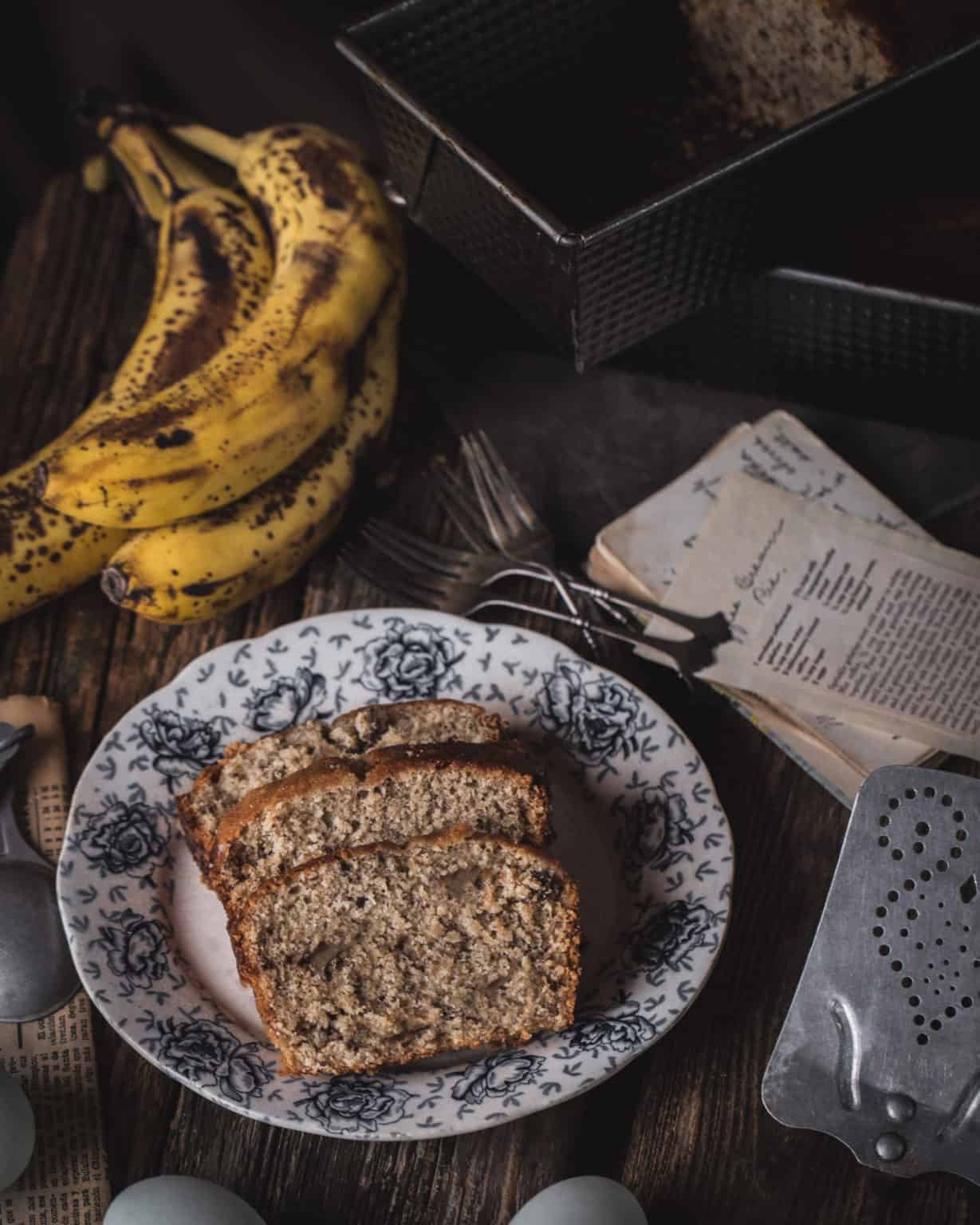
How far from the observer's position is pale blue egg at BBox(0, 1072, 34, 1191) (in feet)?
3.96

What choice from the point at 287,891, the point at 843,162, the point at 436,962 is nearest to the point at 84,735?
the point at 287,891

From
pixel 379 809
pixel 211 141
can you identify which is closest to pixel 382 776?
pixel 379 809

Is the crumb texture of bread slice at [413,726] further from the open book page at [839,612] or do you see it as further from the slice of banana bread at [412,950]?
the open book page at [839,612]

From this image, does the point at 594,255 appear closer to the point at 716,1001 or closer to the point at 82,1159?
the point at 716,1001

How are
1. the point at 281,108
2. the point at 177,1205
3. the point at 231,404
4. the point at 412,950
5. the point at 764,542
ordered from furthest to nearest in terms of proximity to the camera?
the point at 281,108, the point at 764,542, the point at 231,404, the point at 412,950, the point at 177,1205

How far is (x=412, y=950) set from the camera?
4.13 feet

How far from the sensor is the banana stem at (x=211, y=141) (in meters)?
1.77

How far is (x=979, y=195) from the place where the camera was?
1.67 metres

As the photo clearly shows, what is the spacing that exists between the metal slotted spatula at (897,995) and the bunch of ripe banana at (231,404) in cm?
76

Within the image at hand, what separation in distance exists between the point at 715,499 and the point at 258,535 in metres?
0.58

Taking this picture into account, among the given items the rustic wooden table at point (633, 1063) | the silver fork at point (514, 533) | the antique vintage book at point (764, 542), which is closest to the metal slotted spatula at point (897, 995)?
the rustic wooden table at point (633, 1063)

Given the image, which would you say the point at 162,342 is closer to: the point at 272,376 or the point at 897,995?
the point at 272,376

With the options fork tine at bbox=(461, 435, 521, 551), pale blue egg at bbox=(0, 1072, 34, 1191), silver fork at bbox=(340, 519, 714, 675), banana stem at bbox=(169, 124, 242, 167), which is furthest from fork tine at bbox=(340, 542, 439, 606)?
pale blue egg at bbox=(0, 1072, 34, 1191)

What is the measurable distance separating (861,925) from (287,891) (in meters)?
0.56
